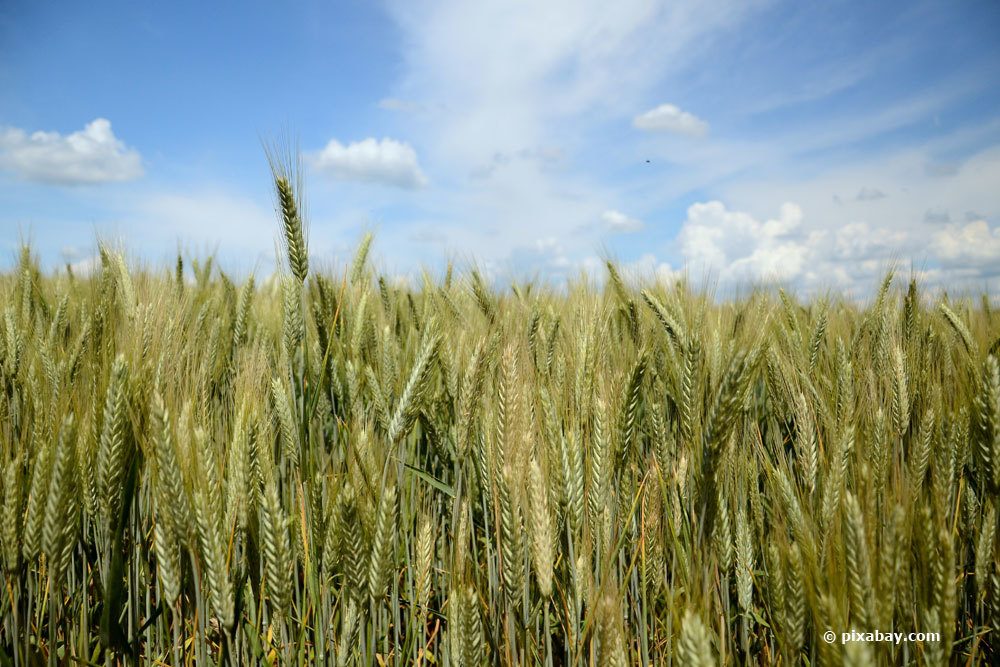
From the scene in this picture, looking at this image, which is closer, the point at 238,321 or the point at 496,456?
the point at 496,456

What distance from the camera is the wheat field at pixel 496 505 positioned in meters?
1.22

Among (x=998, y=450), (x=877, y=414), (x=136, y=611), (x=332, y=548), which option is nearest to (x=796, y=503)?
(x=877, y=414)

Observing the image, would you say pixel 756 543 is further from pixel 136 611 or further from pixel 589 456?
pixel 136 611

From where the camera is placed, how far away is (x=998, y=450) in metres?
1.49

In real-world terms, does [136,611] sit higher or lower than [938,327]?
lower

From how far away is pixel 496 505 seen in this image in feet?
4.64

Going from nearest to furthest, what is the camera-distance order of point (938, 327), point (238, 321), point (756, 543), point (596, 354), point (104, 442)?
1. point (104, 442)
2. point (596, 354)
3. point (756, 543)
4. point (238, 321)
5. point (938, 327)

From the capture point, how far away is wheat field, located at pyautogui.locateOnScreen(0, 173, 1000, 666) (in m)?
1.22

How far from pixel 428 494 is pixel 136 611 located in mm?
986

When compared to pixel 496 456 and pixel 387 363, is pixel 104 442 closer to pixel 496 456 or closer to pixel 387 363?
pixel 496 456

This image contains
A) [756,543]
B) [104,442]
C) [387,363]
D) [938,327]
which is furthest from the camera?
[938,327]

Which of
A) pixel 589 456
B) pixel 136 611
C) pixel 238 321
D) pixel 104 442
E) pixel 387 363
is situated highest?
pixel 238 321

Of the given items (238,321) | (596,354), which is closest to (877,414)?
(596,354)

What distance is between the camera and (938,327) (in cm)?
321
